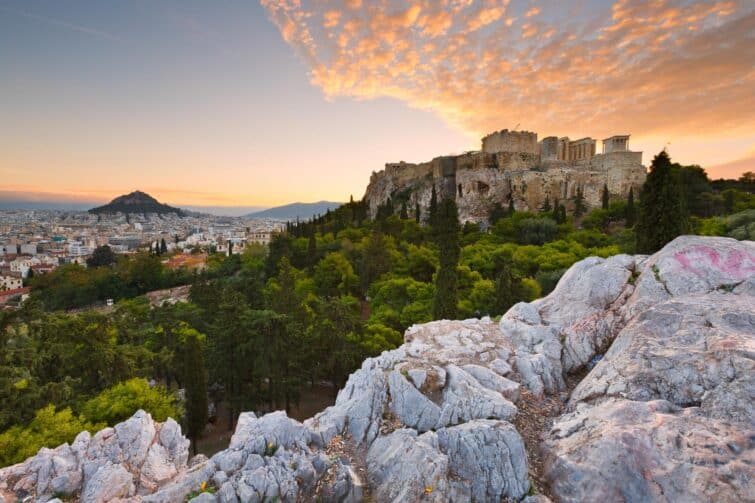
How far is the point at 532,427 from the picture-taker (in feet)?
29.5

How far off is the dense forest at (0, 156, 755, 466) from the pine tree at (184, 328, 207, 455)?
2.1 inches

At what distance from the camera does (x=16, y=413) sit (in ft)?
40.0

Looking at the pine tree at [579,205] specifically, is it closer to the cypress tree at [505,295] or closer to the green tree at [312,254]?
the green tree at [312,254]

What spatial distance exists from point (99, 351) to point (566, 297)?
18555 millimetres

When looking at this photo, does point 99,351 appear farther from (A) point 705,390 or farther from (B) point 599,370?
(A) point 705,390

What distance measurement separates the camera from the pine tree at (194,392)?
1773 cm

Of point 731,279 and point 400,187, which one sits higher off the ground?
point 400,187

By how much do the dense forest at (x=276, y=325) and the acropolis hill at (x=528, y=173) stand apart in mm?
14980

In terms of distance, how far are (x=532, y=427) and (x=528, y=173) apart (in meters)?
58.3

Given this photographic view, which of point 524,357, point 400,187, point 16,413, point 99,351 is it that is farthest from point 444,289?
point 400,187

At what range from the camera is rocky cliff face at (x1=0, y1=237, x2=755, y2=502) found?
22.5ft

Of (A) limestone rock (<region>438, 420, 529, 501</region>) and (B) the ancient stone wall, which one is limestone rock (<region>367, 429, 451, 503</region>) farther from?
(B) the ancient stone wall

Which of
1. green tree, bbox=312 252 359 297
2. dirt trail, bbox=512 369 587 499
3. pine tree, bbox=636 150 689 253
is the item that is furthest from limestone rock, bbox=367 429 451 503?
green tree, bbox=312 252 359 297

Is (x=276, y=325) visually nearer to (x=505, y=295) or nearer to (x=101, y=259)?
(x=505, y=295)
